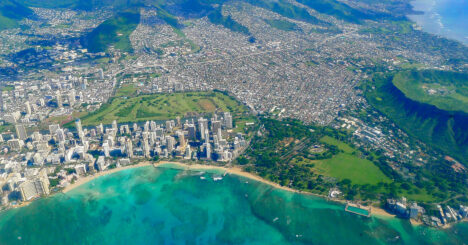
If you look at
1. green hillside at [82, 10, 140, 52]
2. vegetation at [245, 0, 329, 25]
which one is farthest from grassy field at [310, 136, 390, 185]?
vegetation at [245, 0, 329, 25]

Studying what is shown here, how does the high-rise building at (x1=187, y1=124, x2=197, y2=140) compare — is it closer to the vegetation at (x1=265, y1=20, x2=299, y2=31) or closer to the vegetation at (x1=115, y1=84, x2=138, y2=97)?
the vegetation at (x1=115, y1=84, x2=138, y2=97)

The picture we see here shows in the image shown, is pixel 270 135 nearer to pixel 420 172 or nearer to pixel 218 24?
pixel 420 172

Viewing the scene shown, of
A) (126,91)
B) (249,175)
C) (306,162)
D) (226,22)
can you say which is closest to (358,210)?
(306,162)

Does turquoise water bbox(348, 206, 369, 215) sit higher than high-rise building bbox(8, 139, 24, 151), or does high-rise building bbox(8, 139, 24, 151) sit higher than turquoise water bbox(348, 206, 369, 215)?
high-rise building bbox(8, 139, 24, 151)

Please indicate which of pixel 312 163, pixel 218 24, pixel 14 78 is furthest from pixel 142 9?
pixel 312 163

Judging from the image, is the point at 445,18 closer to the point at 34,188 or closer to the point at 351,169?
the point at 351,169

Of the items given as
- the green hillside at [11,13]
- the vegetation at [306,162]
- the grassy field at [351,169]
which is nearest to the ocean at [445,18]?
the vegetation at [306,162]

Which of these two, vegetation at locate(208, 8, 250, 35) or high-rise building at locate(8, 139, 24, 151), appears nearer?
high-rise building at locate(8, 139, 24, 151)
